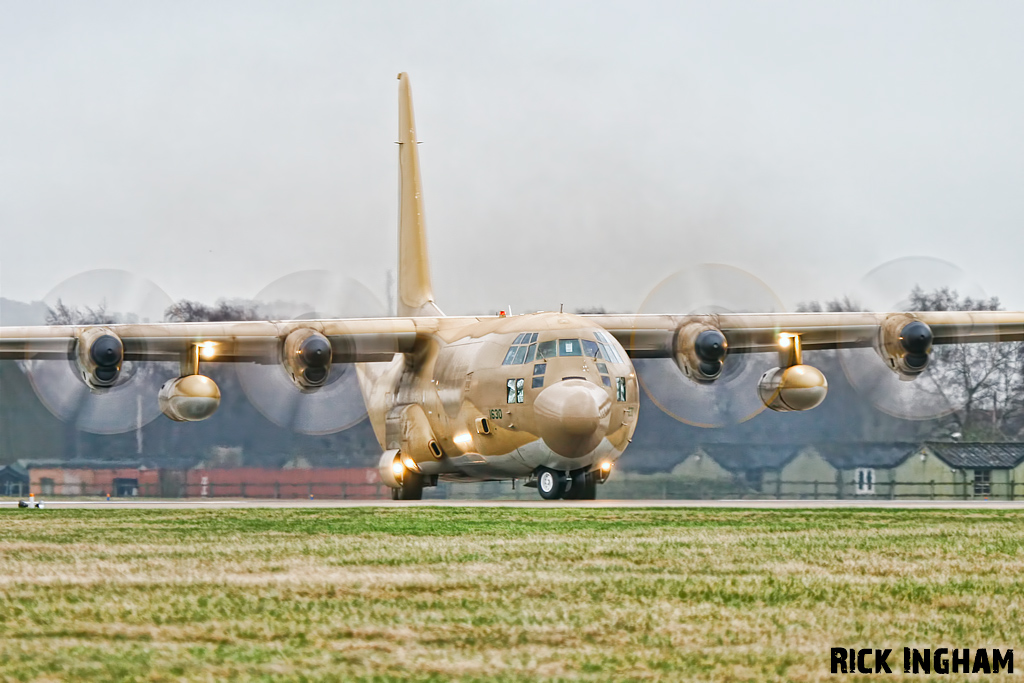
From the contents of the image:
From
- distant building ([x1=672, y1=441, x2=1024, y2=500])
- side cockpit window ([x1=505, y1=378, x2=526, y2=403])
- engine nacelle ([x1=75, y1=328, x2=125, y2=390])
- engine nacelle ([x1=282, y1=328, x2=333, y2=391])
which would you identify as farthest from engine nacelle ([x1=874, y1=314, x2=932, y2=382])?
engine nacelle ([x1=75, y1=328, x2=125, y2=390])

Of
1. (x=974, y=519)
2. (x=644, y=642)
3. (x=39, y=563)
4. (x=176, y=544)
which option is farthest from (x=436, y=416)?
(x=644, y=642)

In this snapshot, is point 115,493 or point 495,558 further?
point 115,493

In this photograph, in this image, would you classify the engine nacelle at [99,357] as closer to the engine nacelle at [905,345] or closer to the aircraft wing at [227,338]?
the aircraft wing at [227,338]

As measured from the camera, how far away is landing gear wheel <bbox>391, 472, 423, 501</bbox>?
1168 inches

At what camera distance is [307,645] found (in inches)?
241

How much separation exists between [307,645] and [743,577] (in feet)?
13.8

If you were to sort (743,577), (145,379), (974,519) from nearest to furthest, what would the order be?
(743,577) → (974,519) → (145,379)

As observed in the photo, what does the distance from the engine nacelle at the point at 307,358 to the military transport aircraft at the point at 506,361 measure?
1.2 inches

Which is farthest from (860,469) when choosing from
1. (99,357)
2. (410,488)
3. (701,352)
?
(99,357)

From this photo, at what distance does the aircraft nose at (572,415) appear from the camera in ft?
75.9

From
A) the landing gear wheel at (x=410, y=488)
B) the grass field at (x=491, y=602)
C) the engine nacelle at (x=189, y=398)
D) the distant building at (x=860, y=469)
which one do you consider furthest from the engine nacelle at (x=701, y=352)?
the distant building at (x=860, y=469)

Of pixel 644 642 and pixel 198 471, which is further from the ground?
pixel 198 471

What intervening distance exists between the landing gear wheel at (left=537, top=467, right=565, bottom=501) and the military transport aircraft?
0.04 metres

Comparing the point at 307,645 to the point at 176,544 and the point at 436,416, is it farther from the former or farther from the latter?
the point at 436,416
